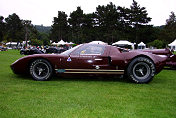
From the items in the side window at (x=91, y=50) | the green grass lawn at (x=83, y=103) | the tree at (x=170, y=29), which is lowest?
the green grass lawn at (x=83, y=103)

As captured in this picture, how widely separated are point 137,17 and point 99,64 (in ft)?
180

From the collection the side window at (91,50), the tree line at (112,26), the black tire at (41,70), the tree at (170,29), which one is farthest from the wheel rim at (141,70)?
the tree at (170,29)

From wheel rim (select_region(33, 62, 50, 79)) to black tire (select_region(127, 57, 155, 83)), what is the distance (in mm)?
2313

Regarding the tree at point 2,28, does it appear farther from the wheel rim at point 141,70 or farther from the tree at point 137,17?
the wheel rim at point 141,70

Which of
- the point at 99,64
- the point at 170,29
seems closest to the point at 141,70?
the point at 99,64

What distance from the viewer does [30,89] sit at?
4211 mm

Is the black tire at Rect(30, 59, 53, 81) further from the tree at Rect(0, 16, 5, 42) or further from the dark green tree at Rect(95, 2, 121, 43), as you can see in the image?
the tree at Rect(0, 16, 5, 42)

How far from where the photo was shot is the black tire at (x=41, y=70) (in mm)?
5367

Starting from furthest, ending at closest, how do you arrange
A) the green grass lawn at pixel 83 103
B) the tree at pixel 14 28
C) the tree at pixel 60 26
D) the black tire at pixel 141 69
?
the tree at pixel 14 28 < the tree at pixel 60 26 < the black tire at pixel 141 69 < the green grass lawn at pixel 83 103

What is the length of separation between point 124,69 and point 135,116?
8.94ft

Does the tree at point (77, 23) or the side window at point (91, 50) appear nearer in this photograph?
the side window at point (91, 50)

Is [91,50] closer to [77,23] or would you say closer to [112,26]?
[112,26]

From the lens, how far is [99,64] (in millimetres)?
5273

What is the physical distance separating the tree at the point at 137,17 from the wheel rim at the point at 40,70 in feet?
179
